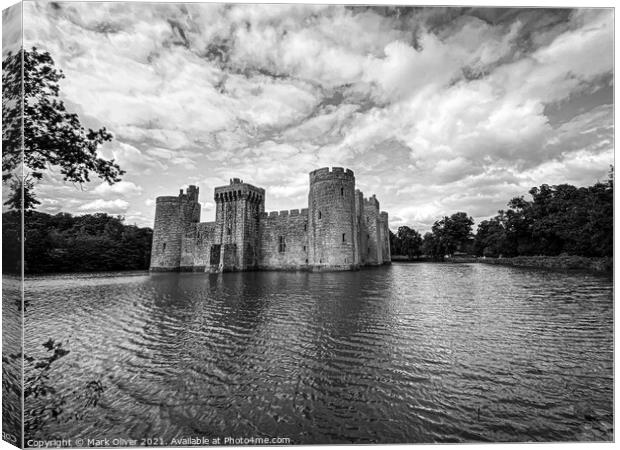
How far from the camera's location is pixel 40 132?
3.10m

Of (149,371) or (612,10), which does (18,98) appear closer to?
(149,371)

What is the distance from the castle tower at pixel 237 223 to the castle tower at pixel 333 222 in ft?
18.7

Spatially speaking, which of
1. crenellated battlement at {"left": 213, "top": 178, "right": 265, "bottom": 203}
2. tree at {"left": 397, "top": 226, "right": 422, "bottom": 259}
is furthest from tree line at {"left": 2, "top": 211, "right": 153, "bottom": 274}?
tree at {"left": 397, "top": 226, "right": 422, "bottom": 259}

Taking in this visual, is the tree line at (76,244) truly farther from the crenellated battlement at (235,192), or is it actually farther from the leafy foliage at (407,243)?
the leafy foliage at (407,243)

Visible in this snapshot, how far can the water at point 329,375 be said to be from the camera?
103 inches

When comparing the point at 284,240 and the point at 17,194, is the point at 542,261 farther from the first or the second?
the point at 17,194

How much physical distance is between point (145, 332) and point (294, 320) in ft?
10.6

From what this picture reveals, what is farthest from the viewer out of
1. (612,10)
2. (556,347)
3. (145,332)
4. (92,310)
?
(92,310)

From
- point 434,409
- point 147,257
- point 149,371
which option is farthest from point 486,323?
point 147,257

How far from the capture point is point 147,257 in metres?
29.7

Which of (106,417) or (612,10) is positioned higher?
(612,10)

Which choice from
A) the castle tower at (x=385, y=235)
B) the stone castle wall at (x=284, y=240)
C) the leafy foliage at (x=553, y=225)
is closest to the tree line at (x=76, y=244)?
the leafy foliage at (x=553, y=225)

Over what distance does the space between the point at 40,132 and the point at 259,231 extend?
22478 millimetres

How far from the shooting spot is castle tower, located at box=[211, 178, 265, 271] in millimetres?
23266
